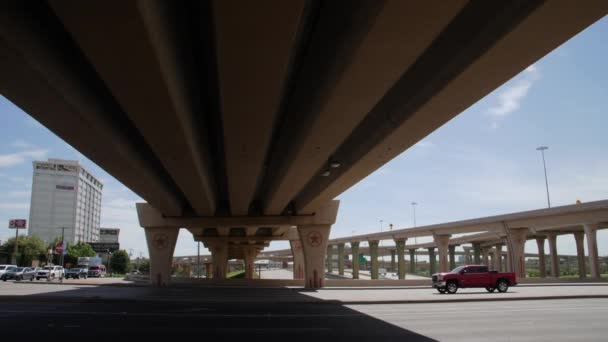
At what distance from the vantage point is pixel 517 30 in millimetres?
8719

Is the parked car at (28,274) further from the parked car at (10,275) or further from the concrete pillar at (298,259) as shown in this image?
the concrete pillar at (298,259)

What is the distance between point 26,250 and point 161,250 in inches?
3253

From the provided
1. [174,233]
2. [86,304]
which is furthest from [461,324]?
[174,233]

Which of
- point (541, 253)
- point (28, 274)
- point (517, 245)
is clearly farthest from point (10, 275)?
point (541, 253)

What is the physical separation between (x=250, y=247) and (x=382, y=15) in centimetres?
8011

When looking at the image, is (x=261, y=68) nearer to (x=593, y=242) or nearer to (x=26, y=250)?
(x=593, y=242)

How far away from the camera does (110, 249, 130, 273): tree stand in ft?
443

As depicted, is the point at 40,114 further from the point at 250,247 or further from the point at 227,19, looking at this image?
the point at 250,247

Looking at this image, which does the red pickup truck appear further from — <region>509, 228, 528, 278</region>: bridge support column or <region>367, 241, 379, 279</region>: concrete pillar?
<region>367, 241, 379, 279</region>: concrete pillar

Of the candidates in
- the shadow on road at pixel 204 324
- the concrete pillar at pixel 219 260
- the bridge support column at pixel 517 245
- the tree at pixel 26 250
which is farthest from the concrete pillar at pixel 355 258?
the shadow on road at pixel 204 324

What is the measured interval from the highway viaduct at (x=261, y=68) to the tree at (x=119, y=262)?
411ft

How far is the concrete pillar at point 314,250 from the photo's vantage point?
3834 cm

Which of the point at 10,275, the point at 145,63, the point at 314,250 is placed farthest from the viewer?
the point at 10,275

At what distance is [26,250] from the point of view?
10638 cm
